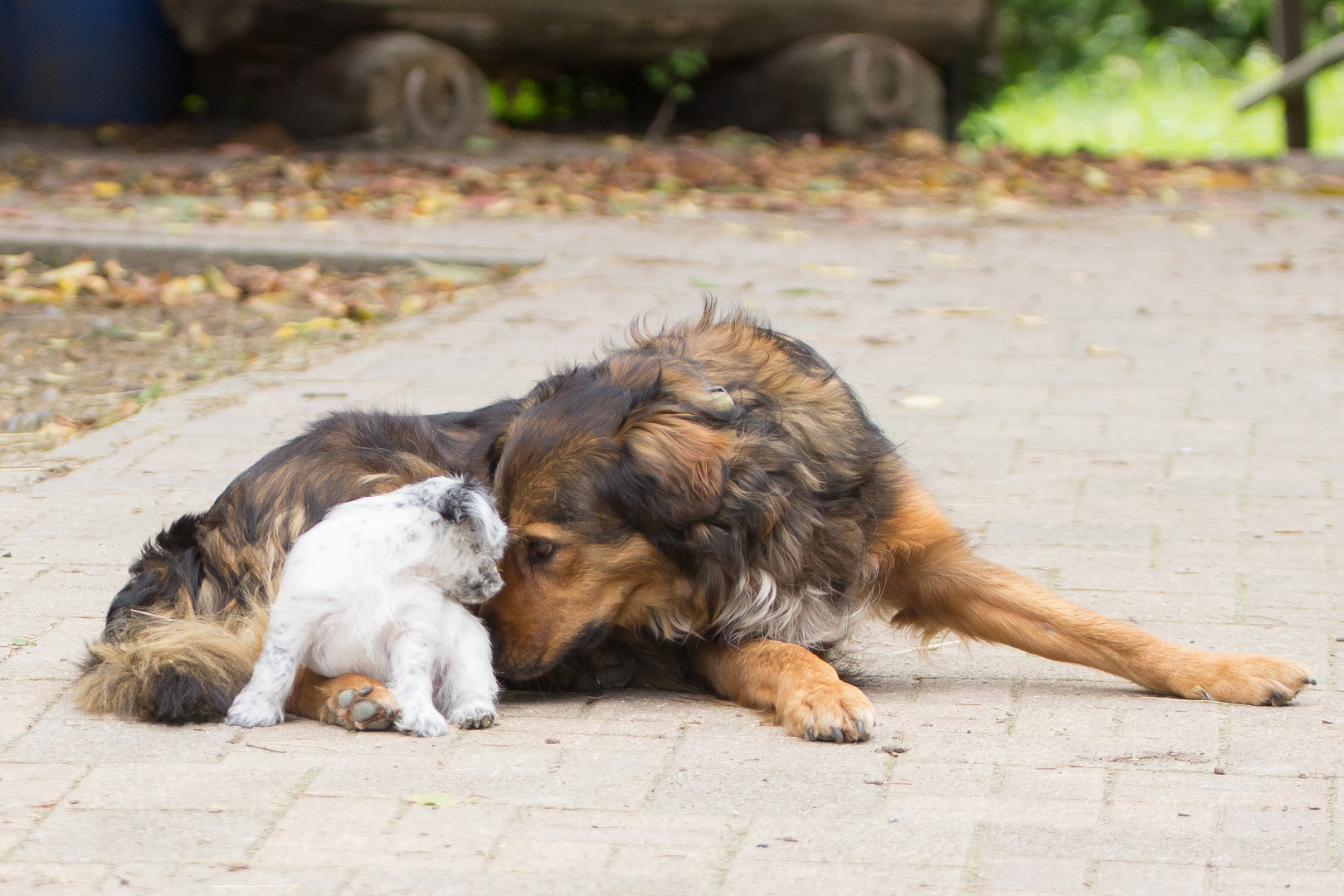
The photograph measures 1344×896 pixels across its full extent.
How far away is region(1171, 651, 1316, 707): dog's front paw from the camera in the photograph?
3.60m

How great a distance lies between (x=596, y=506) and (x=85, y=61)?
11.8 m

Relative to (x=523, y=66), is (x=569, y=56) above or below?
above

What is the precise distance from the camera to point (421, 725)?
3387 millimetres

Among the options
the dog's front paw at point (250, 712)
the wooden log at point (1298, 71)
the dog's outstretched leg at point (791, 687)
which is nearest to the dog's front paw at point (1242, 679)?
the dog's outstretched leg at point (791, 687)

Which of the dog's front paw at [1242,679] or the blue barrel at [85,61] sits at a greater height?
the blue barrel at [85,61]

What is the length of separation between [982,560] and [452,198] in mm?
7834

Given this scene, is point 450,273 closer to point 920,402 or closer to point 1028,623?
point 920,402

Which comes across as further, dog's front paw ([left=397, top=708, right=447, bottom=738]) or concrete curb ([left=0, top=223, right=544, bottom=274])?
concrete curb ([left=0, top=223, right=544, bottom=274])

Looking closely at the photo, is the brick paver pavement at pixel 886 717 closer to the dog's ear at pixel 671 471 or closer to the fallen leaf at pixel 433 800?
the fallen leaf at pixel 433 800

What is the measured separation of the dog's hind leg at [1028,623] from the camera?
365 centimetres

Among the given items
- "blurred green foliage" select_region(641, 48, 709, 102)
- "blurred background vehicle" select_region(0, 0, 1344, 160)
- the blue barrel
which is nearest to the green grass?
"blurred background vehicle" select_region(0, 0, 1344, 160)

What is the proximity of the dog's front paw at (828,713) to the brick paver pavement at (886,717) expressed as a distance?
5cm

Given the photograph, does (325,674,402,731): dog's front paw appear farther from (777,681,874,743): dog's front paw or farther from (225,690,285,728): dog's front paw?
(777,681,874,743): dog's front paw

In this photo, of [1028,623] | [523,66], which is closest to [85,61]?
[523,66]
